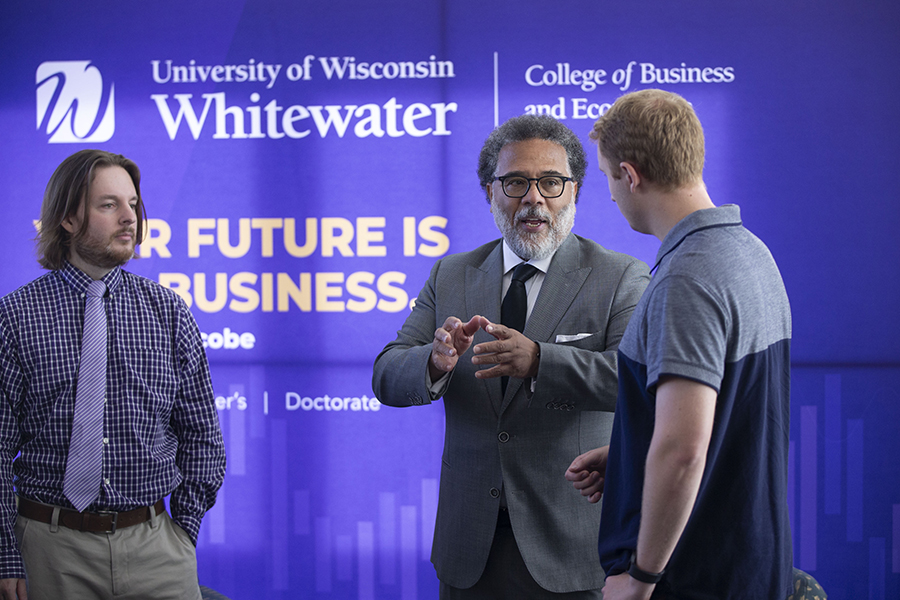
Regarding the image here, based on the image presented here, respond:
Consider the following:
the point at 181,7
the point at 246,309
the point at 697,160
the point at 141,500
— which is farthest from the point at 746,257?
the point at 181,7

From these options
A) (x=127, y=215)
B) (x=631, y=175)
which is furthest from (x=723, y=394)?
(x=127, y=215)

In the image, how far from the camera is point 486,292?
1955mm

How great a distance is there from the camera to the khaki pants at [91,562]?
1.84 meters

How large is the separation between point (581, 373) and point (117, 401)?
1340 mm

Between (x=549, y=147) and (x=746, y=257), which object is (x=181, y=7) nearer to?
(x=549, y=147)

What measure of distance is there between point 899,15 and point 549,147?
2072 mm

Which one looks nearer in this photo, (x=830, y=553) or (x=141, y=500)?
(x=141, y=500)

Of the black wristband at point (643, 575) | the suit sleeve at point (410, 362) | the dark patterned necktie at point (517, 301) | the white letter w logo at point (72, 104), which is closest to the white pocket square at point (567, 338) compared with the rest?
the dark patterned necktie at point (517, 301)

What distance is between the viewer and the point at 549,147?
2.01 m

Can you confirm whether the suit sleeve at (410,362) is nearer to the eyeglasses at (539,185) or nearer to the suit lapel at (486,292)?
the suit lapel at (486,292)

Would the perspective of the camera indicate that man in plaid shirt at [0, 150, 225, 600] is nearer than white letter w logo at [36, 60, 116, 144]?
Yes

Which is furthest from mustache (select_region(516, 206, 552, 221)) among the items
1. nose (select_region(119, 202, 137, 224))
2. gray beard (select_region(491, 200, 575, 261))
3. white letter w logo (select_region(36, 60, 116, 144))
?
white letter w logo (select_region(36, 60, 116, 144))

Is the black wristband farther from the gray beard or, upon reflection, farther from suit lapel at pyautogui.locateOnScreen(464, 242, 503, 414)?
the gray beard

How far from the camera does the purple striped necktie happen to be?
184 centimetres
